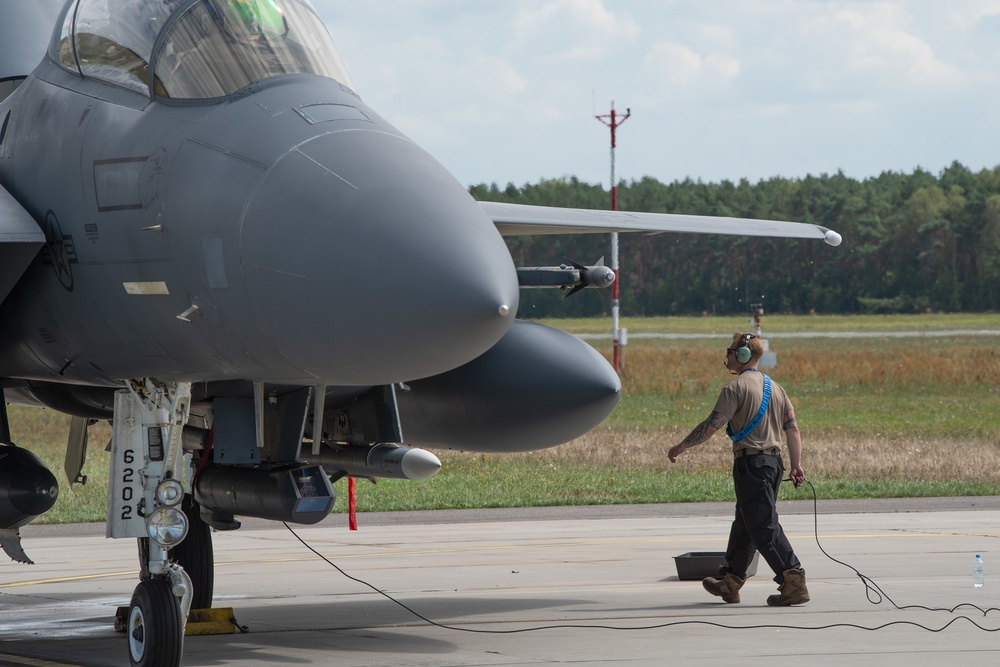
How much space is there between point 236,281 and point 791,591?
17.9 feet

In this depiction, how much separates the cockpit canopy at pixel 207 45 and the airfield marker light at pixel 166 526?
198cm

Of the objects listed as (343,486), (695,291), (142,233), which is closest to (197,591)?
(142,233)

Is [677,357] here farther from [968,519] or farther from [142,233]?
[142,233]

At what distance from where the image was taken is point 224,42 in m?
6.64

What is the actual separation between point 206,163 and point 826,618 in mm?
5463

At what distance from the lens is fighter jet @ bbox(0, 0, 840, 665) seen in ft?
18.8

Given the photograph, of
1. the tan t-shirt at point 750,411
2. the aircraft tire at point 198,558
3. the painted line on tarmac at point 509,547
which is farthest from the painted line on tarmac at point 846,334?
the aircraft tire at point 198,558

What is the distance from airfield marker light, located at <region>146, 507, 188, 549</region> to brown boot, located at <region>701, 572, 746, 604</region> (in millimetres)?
4664

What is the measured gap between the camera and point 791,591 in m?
10.0

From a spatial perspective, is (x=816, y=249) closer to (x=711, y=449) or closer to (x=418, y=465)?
(x=711, y=449)

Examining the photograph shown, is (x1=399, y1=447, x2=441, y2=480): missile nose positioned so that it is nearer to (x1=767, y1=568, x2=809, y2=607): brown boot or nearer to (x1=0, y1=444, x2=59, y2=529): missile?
(x1=0, y1=444, x2=59, y2=529): missile

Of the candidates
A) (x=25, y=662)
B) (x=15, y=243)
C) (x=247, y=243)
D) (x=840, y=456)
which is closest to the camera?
(x=247, y=243)

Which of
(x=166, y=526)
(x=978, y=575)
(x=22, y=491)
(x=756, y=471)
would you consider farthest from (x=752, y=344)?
(x=22, y=491)

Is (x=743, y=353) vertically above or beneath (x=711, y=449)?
above
